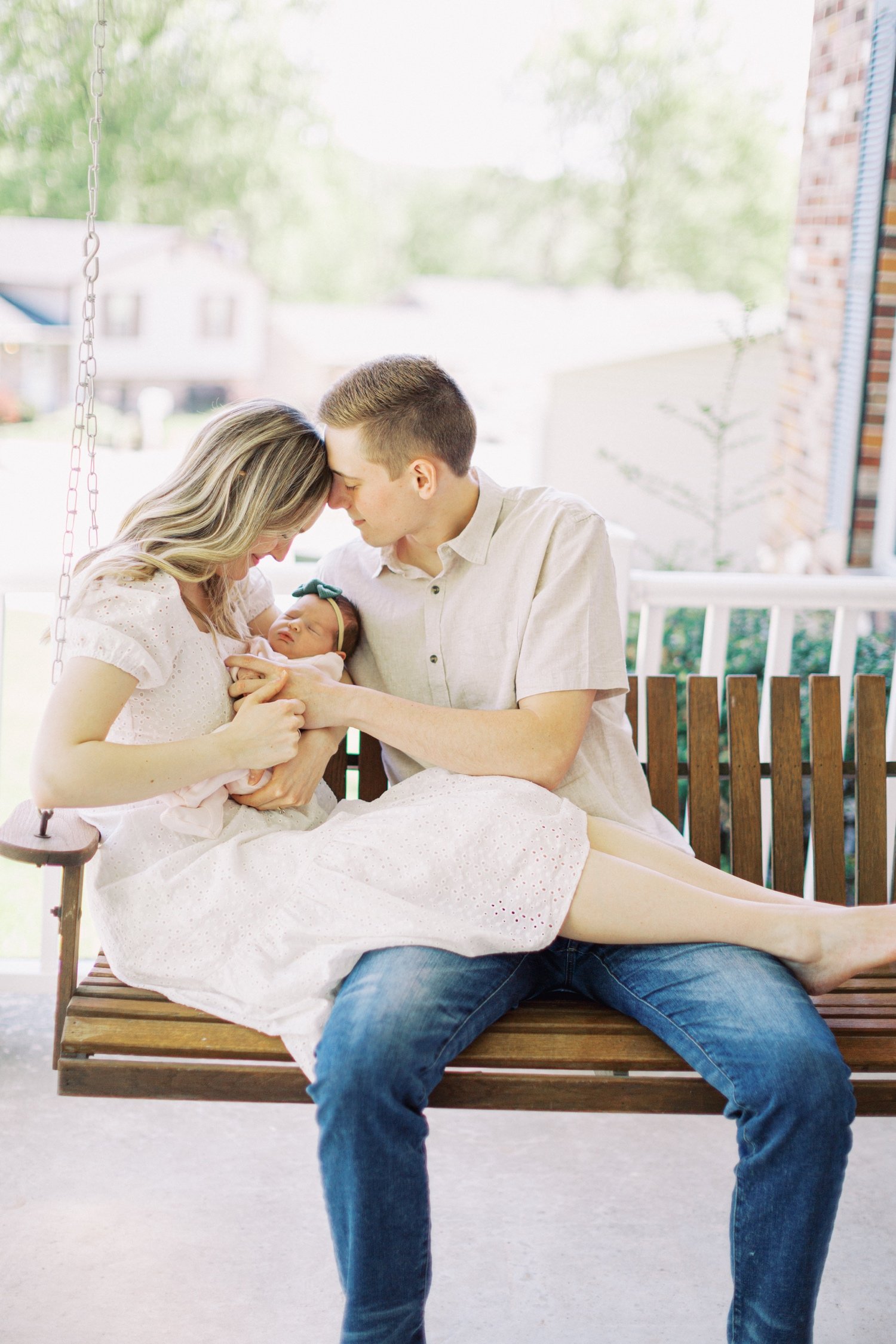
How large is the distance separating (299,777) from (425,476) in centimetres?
55

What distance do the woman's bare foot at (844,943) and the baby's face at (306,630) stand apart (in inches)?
37.1

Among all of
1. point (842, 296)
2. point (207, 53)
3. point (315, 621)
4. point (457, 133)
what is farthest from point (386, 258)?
point (315, 621)

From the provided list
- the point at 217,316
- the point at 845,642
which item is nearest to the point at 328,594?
the point at 845,642

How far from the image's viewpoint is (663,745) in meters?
2.40

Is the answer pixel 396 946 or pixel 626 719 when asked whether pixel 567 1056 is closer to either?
pixel 396 946

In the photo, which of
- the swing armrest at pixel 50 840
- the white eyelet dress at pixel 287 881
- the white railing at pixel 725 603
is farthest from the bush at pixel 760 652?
the swing armrest at pixel 50 840

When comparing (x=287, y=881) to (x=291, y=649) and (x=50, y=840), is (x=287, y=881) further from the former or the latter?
(x=291, y=649)

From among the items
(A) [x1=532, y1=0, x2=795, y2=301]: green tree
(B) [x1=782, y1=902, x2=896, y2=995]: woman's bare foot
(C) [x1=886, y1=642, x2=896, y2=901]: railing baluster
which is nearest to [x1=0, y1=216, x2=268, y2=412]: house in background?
(A) [x1=532, y1=0, x2=795, y2=301]: green tree

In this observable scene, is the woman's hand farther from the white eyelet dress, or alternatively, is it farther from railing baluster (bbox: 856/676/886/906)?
railing baluster (bbox: 856/676/886/906)

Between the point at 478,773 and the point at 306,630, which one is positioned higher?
the point at 306,630

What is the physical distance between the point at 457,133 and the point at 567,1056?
782 inches

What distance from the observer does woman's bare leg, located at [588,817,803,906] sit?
76.2 inches

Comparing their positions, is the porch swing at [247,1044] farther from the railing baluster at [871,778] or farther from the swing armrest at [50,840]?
the railing baluster at [871,778]

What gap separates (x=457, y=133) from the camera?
761 inches
